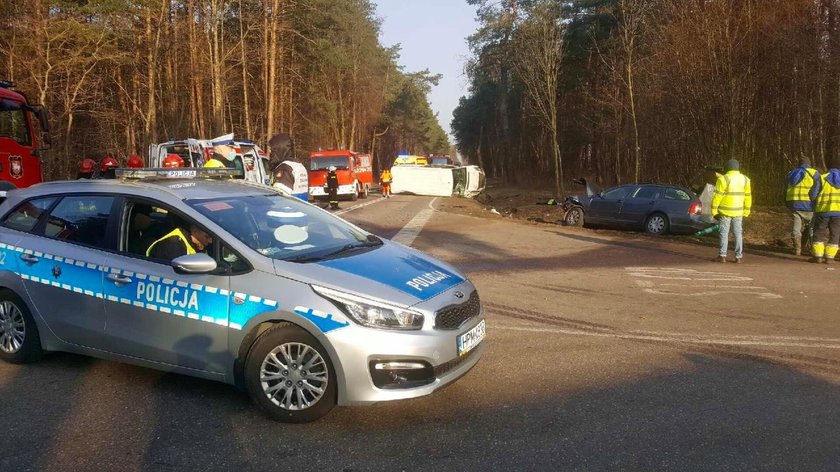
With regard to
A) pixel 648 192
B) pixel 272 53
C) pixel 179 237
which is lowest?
pixel 179 237

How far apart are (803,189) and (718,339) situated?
286 inches

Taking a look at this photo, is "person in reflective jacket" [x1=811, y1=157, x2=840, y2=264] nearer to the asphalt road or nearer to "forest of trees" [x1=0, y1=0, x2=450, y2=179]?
the asphalt road

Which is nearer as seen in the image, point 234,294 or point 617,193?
point 234,294

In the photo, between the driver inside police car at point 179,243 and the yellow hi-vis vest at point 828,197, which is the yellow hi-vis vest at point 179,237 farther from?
the yellow hi-vis vest at point 828,197

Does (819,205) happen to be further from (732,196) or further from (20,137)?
(20,137)

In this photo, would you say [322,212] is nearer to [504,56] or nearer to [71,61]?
[71,61]

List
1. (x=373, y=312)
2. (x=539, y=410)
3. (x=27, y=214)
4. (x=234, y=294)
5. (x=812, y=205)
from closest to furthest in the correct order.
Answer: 1. (x=373, y=312)
2. (x=234, y=294)
3. (x=539, y=410)
4. (x=27, y=214)
5. (x=812, y=205)

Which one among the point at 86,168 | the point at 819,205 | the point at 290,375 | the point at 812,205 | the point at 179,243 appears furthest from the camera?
the point at 812,205

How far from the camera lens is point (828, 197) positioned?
38.4 feet

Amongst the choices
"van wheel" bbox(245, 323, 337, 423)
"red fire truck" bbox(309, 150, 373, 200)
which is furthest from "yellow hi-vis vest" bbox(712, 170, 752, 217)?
"red fire truck" bbox(309, 150, 373, 200)

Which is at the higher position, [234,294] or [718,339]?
[234,294]

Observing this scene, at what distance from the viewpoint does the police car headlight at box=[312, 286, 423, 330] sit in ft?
13.9

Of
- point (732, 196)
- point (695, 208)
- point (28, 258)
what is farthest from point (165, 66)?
point (28, 258)

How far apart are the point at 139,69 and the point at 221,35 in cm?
420
